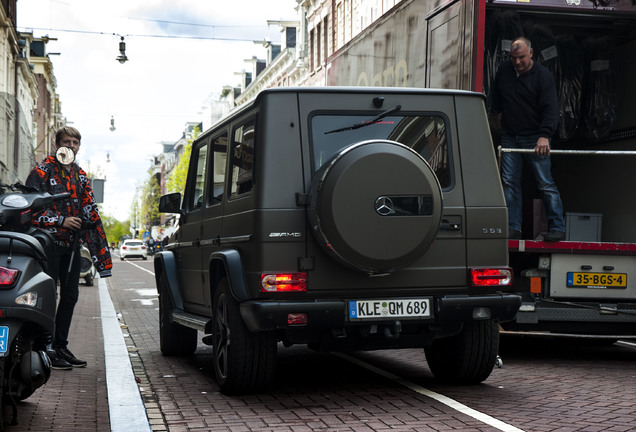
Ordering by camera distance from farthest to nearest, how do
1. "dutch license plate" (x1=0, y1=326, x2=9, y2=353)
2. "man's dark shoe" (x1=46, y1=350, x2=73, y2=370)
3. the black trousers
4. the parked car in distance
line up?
the parked car in distance < "man's dark shoe" (x1=46, y1=350, x2=73, y2=370) < the black trousers < "dutch license plate" (x1=0, y1=326, x2=9, y2=353)

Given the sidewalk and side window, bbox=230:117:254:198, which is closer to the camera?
the sidewalk

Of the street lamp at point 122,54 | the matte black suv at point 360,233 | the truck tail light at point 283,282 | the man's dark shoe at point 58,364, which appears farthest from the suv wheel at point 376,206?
the street lamp at point 122,54

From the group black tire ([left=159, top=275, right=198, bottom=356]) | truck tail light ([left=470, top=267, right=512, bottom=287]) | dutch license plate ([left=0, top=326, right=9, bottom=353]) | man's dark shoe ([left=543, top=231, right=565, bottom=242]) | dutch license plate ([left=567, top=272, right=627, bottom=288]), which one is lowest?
black tire ([left=159, top=275, right=198, bottom=356])

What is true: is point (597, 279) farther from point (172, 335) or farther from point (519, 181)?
point (172, 335)

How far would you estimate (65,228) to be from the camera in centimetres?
781

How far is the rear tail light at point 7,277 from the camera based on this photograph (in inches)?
201

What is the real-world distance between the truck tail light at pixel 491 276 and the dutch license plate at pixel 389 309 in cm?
39

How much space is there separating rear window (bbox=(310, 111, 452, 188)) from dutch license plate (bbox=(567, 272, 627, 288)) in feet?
8.00

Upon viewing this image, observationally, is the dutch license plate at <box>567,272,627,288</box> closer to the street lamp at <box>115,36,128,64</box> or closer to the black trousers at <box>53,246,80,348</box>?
the black trousers at <box>53,246,80,348</box>

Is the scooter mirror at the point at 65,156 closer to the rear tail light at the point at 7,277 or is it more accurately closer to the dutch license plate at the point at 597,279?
the rear tail light at the point at 7,277

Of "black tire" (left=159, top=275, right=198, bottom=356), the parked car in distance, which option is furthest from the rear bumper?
the parked car in distance

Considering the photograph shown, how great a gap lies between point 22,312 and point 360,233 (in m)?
2.11

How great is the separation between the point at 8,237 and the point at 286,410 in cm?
204

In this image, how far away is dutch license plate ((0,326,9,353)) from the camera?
5012mm
